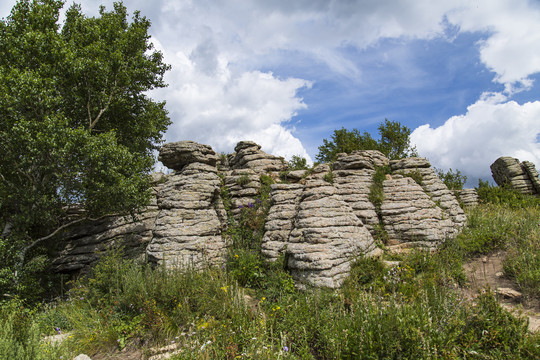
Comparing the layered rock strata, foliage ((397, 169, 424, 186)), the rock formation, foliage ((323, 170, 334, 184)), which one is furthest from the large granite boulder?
the rock formation

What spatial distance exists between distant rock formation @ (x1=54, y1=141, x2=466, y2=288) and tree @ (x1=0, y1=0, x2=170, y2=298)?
1412 mm

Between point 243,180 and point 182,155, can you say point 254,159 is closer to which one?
point 243,180

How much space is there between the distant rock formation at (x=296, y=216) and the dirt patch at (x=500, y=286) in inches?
63.2

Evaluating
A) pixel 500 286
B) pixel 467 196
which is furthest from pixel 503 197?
pixel 500 286

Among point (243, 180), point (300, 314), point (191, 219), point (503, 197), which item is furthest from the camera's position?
point (503, 197)

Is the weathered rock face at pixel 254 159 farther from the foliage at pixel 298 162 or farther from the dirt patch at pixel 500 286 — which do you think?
the dirt patch at pixel 500 286

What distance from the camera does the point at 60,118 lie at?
11.6 meters

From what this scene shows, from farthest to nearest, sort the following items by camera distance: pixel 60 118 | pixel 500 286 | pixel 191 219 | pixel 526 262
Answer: pixel 191 219 → pixel 60 118 → pixel 526 262 → pixel 500 286

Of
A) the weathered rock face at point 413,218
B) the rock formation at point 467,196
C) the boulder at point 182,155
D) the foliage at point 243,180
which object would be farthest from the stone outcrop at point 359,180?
the rock formation at point 467,196

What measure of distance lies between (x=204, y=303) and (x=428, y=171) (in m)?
12.8

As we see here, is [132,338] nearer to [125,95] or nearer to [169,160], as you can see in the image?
[169,160]

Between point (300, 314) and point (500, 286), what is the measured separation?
5986 millimetres

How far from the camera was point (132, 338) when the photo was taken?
775 centimetres

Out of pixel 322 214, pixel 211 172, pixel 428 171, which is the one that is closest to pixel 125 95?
pixel 211 172
